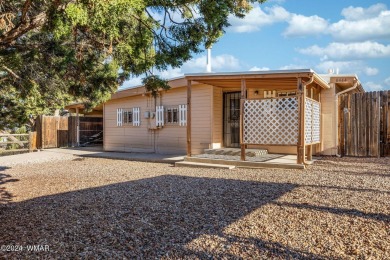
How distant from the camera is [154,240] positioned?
3.15 meters

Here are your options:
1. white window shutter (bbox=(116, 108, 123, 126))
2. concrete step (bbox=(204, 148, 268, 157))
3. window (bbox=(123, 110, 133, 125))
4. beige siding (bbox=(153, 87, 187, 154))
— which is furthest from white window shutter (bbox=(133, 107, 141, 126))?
concrete step (bbox=(204, 148, 268, 157))

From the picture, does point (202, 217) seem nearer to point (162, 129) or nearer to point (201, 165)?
point (201, 165)

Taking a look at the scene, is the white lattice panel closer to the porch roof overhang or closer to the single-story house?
the single-story house

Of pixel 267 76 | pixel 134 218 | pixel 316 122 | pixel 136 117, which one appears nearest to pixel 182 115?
pixel 136 117

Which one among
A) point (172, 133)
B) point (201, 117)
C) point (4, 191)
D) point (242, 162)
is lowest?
point (4, 191)

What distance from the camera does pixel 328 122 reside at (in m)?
10.5

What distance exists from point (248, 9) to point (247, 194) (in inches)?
133

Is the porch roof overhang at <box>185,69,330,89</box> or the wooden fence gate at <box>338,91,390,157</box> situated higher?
the porch roof overhang at <box>185,69,330,89</box>

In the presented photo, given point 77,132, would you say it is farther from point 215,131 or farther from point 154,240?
point 154,240

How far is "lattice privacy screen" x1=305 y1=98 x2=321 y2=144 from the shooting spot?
829cm

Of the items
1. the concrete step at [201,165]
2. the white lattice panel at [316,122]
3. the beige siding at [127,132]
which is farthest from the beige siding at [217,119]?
the white lattice panel at [316,122]

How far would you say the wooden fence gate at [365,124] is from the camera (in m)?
9.78

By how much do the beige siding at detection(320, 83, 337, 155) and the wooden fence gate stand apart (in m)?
0.21

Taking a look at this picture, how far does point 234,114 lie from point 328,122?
3.28m
